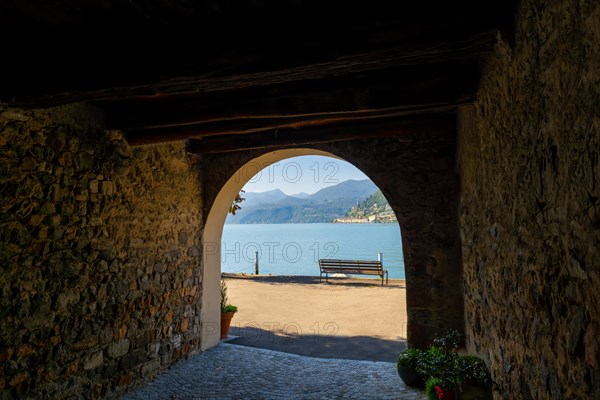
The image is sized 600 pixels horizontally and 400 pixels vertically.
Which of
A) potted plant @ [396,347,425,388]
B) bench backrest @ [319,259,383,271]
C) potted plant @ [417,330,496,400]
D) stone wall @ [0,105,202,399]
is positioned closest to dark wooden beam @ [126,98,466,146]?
stone wall @ [0,105,202,399]

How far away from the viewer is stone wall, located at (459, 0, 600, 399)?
0.86m

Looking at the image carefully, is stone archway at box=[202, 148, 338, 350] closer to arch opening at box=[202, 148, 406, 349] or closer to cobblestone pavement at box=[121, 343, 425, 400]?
arch opening at box=[202, 148, 406, 349]

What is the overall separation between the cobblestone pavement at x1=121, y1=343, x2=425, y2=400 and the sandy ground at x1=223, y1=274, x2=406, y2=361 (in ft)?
1.45

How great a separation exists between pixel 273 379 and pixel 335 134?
2.82m

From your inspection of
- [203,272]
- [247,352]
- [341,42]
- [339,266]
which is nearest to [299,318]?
[247,352]

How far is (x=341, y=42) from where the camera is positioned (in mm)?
1770

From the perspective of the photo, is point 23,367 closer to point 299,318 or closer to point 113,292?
point 113,292

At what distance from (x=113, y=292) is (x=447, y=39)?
3536 millimetres

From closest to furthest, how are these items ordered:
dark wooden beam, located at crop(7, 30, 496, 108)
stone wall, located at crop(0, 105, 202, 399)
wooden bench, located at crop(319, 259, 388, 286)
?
dark wooden beam, located at crop(7, 30, 496, 108), stone wall, located at crop(0, 105, 202, 399), wooden bench, located at crop(319, 259, 388, 286)

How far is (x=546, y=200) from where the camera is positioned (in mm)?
1146

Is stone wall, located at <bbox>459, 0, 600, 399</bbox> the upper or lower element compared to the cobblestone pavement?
upper

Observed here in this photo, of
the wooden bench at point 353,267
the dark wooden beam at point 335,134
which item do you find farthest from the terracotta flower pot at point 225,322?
the wooden bench at point 353,267

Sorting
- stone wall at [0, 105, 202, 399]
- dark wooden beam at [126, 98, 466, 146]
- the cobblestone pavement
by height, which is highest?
dark wooden beam at [126, 98, 466, 146]

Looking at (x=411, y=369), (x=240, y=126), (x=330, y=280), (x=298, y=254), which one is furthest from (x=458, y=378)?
(x=298, y=254)
